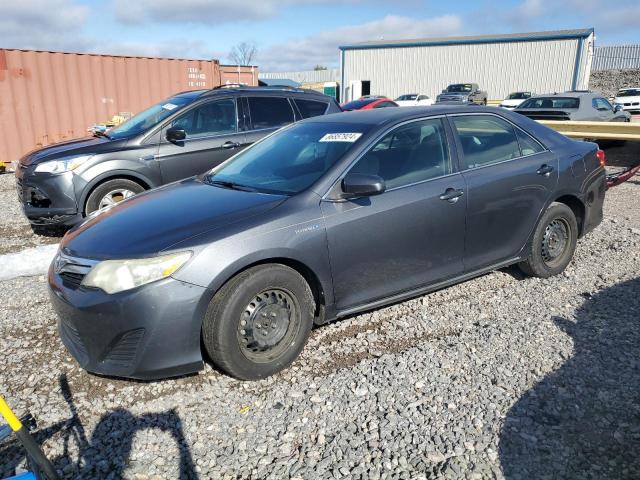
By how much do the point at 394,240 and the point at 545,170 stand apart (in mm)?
1744

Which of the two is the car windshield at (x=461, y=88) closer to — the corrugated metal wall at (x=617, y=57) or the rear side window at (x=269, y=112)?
the corrugated metal wall at (x=617, y=57)

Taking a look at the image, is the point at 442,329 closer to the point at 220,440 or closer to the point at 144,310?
the point at 220,440

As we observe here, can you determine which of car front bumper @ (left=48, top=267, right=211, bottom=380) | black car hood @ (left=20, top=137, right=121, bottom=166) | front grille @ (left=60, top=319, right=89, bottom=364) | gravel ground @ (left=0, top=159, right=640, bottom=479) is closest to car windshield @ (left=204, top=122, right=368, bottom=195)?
car front bumper @ (left=48, top=267, right=211, bottom=380)

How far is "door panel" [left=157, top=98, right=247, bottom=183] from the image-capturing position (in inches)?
247

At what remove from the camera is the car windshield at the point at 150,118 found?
6.37 metres

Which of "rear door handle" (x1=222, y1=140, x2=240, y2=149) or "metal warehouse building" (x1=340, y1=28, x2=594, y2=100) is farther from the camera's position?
"metal warehouse building" (x1=340, y1=28, x2=594, y2=100)

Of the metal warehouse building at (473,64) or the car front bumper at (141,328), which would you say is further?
the metal warehouse building at (473,64)

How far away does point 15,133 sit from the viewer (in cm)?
1208

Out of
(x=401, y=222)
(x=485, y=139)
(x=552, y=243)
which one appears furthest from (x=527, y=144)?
(x=401, y=222)

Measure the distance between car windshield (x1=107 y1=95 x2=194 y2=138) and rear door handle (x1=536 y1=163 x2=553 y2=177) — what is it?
4.27 m

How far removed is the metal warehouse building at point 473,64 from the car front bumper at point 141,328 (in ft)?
125

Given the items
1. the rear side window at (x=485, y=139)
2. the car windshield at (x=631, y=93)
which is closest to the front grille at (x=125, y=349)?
the rear side window at (x=485, y=139)

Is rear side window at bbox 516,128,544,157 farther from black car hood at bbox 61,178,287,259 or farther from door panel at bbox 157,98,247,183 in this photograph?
door panel at bbox 157,98,247,183

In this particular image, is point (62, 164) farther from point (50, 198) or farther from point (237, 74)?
point (237, 74)
